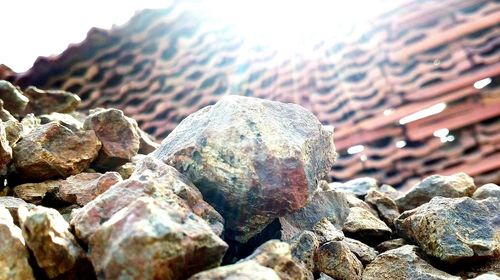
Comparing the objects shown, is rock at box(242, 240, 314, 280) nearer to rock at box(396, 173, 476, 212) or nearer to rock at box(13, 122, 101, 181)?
rock at box(13, 122, 101, 181)

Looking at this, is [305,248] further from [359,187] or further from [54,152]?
[359,187]

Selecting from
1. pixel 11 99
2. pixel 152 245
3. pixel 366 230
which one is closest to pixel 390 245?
pixel 366 230

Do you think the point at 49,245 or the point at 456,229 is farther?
the point at 456,229

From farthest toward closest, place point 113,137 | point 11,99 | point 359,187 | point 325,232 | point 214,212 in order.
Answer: point 359,187
point 11,99
point 113,137
point 325,232
point 214,212

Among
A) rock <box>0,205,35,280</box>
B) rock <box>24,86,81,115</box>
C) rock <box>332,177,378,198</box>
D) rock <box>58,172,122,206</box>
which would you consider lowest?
rock <box>332,177,378,198</box>

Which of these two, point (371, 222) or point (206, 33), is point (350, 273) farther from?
point (206, 33)

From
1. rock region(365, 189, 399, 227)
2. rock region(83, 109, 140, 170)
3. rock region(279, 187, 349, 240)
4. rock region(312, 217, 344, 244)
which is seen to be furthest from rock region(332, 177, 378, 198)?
rock region(83, 109, 140, 170)

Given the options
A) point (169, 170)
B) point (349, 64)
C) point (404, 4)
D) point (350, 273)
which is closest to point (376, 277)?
point (350, 273)
